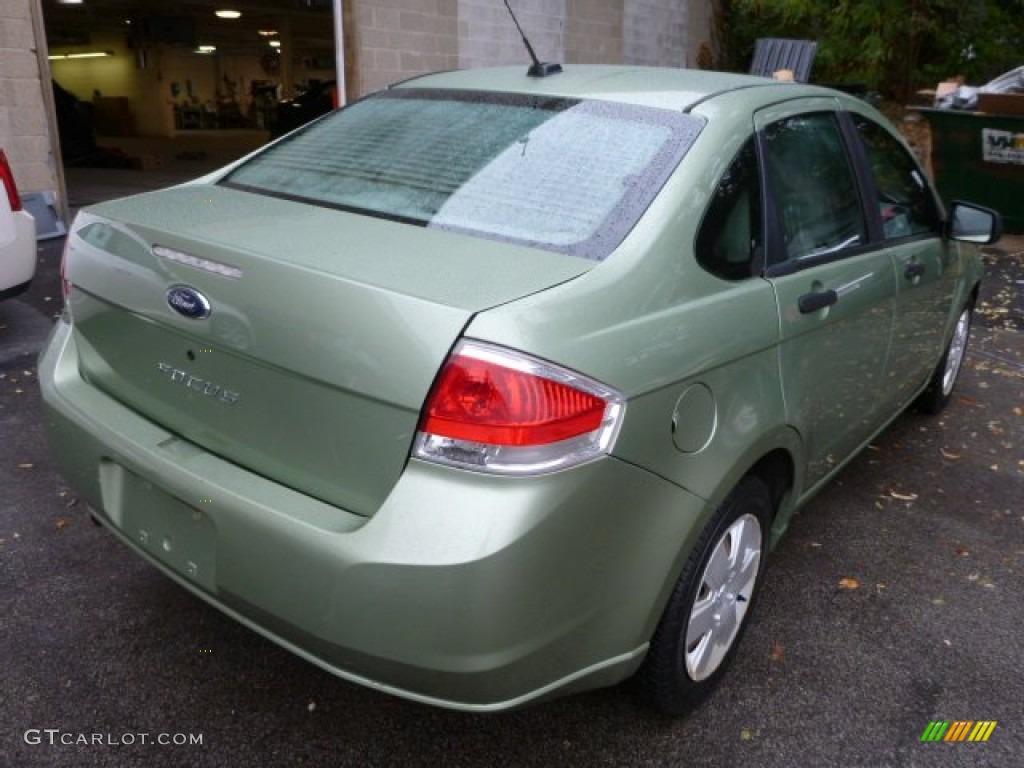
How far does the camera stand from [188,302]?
6.84ft

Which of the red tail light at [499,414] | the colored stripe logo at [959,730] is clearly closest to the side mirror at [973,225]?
the colored stripe logo at [959,730]

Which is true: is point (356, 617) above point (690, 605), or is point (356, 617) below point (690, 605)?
above

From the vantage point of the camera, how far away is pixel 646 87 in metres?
2.70

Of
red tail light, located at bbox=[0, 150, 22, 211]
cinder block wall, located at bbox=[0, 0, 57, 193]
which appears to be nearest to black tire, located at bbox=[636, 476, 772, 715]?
red tail light, located at bbox=[0, 150, 22, 211]

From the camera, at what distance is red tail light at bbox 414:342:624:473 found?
5.83 ft

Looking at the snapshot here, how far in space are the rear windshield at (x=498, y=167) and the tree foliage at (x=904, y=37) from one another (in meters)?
11.9

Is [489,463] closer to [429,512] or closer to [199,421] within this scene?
[429,512]

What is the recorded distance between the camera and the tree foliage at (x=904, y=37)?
12930 millimetres

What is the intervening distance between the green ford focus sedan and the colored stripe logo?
563mm

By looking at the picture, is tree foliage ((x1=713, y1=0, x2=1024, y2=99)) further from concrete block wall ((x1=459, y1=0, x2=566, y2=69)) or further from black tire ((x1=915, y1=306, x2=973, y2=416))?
black tire ((x1=915, y1=306, x2=973, y2=416))

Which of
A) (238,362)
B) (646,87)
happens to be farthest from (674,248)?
(238,362)

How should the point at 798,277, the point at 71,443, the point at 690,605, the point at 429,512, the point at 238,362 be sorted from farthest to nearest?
the point at 798,277 < the point at 71,443 < the point at 690,605 < the point at 238,362 < the point at 429,512

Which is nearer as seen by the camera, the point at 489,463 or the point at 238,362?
the point at 489,463

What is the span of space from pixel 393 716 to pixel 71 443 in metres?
1.10
